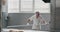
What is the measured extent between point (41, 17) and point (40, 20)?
6cm

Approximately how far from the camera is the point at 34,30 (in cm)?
119

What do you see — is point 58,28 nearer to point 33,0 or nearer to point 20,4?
point 33,0

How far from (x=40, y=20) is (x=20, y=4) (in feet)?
2.06

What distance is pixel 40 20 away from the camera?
46.5 inches

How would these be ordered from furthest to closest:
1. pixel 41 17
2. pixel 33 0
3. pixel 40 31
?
1. pixel 33 0
2. pixel 41 17
3. pixel 40 31

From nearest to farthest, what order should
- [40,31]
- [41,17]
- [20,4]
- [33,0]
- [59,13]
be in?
[59,13]
[40,31]
[41,17]
[33,0]
[20,4]

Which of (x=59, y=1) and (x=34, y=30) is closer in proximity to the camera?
(x=59, y=1)

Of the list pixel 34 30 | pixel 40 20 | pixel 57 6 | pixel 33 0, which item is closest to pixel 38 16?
pixel 40 20

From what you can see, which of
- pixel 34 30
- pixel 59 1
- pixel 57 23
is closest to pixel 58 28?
pixel 57 23

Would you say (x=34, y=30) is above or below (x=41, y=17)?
below

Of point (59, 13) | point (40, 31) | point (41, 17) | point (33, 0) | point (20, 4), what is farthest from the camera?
point (20, 4)

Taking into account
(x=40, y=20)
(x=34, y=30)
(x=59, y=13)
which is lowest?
(x=34, y=30)

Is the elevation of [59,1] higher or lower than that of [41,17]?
higher

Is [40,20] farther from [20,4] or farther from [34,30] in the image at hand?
[20,4]
